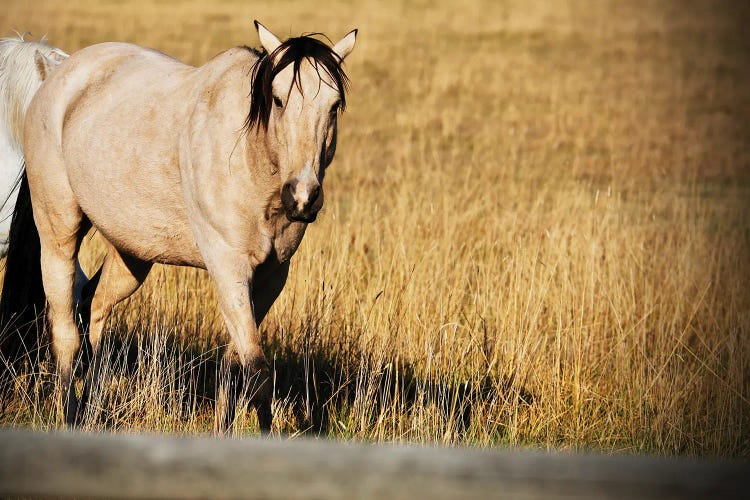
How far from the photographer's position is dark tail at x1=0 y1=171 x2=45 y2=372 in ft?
18.6

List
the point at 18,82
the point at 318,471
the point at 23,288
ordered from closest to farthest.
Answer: the point at 318,471 → the point at 23,288 → the point at 18,82

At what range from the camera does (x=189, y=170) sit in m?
4.55

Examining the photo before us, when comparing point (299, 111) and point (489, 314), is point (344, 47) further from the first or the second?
point (489, 314)

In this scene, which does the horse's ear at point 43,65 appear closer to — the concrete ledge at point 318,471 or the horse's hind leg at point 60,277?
the horse's hind leg at point 60,277

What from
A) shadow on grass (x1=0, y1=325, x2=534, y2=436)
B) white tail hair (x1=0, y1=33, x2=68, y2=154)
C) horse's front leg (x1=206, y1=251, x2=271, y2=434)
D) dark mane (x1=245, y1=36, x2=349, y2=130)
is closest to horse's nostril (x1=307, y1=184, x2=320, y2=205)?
dark mane (x1=245, y1=36, x2=349, y2=130)

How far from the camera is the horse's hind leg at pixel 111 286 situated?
5652mm

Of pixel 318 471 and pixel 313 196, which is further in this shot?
pixel 313 196

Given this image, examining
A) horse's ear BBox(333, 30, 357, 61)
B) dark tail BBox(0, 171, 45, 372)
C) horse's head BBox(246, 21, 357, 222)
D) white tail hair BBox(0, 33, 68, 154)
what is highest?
white tail hair BBox(0, 33, 68, 154)

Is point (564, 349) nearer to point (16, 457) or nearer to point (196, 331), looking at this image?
point (196, 331)

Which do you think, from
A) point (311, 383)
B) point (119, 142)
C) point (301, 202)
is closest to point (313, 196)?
point (301, 202)

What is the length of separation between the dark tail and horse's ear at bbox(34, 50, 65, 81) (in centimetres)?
62

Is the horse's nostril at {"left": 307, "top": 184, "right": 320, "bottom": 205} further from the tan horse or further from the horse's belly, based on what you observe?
the horse's belly

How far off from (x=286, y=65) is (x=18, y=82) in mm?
2608

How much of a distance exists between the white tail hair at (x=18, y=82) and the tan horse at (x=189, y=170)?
1.37 feet
